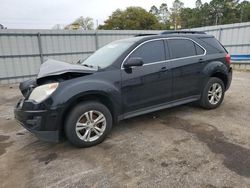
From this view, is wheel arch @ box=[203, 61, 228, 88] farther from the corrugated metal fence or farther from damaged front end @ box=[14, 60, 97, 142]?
the corrugated metal fence

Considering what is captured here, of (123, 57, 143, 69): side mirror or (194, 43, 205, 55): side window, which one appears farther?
(194, 43, 205, 55): side window

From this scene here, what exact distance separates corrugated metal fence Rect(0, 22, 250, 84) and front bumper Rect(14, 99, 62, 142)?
26.8 ft

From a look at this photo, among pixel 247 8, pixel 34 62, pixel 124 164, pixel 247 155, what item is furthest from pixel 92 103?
pixel 247 8

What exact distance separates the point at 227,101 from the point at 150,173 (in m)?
3.85

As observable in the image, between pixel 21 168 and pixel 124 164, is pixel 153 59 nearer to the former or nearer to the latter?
pixel 124 164

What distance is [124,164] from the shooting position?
2.94m

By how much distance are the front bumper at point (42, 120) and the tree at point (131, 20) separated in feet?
135

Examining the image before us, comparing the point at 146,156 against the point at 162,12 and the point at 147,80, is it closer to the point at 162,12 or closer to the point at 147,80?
the point at 147,80

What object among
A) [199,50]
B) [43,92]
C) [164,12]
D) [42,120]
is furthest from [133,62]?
[164,12]

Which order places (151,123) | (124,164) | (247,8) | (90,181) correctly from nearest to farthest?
(90,181) → (124,164) → (151,123) → (247,8)

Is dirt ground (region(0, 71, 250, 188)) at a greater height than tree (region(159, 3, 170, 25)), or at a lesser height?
lesser

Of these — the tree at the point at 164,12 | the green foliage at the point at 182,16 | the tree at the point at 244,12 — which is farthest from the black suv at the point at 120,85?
the tree at the point at 164,12

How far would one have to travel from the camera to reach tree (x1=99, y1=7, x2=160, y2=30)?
42625 millimetres

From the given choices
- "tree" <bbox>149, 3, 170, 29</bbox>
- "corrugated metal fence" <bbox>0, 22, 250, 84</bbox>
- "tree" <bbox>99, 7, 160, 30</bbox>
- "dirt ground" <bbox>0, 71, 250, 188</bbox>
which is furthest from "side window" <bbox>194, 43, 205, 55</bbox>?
"tree" <bbox>149, 3, 170, 29</bbox>
